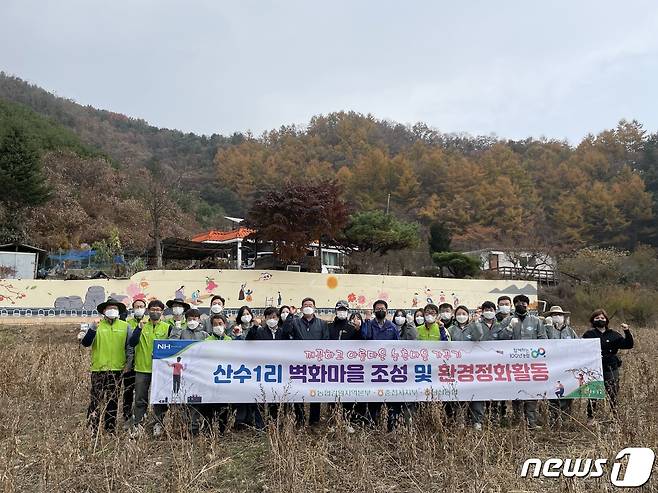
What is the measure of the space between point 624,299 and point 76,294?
905 inches

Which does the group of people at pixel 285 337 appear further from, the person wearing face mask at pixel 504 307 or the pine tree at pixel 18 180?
the pine tree at pixel 18 180

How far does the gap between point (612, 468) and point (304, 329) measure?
323 cm

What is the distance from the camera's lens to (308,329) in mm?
5957

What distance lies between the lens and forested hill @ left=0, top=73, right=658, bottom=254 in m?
37.3

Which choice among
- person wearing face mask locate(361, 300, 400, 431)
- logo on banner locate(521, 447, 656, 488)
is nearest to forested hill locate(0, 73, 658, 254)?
person wearing face mask locate(361, 300, 400, 431)

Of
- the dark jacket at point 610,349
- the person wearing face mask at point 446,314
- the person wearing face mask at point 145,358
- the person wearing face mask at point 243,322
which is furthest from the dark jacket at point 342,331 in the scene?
the dark jacket at point 610,349

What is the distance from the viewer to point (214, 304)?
691cm

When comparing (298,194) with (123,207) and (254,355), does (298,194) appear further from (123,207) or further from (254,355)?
(123,207)

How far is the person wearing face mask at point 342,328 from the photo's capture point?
5992mm

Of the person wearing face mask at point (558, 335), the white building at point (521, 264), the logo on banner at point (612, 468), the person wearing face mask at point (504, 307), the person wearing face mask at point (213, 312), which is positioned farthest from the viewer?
the white building at point (521, 264)

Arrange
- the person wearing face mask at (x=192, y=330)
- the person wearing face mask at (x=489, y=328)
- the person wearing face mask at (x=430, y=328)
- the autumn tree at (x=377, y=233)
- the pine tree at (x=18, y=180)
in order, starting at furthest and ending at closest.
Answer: the pine tree at (x=18, y=180)
the autumn tree at (x=377, y=233)
the person wearing face mask at (x=430, y=328)
the person wearing face mask at (x=489, y=328)
the person wearing face mask at (x=192, y=330)

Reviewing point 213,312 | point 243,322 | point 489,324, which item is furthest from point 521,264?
point 213,312

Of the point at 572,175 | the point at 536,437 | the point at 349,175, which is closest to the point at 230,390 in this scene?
the point at 536,437

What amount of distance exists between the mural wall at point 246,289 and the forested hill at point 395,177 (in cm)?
1090
